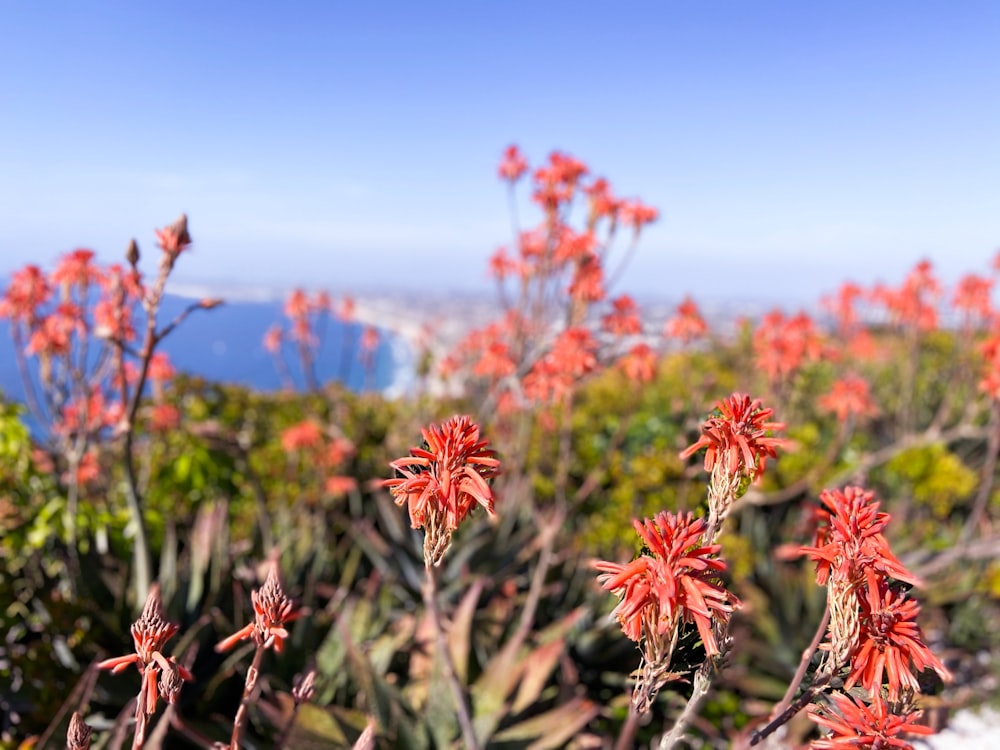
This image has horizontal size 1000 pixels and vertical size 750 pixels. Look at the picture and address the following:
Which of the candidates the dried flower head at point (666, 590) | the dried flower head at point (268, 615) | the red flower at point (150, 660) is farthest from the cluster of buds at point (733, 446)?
the red flower at point (150, 660)

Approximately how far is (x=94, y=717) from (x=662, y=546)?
6.77ft

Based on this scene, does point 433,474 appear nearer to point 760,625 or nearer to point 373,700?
point 373,700

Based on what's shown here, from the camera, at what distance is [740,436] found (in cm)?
98

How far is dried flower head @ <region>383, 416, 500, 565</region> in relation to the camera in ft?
3.13

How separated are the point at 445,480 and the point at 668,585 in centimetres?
34

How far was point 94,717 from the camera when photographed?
2037 mm

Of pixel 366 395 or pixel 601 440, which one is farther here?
pixel 366 395

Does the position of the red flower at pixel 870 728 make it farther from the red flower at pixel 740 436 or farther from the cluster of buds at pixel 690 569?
the red flower at pixel 740 436

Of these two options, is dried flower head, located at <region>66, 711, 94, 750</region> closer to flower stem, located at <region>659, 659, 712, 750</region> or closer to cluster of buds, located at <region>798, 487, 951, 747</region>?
flower stem, located at <region>659, 659, 712, 750</region>

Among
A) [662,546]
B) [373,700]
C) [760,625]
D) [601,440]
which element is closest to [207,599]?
[373,700]

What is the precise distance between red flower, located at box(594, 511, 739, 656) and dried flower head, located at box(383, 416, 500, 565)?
8.5 inches

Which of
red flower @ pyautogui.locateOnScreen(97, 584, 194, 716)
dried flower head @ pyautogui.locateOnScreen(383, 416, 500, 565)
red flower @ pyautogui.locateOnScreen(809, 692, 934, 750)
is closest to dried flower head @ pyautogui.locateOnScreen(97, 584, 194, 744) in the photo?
red flower @ pyautogui.locateOnScreen(97, 584, 194, 716)

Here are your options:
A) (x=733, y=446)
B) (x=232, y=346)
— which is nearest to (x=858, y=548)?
(x=733, y=446)

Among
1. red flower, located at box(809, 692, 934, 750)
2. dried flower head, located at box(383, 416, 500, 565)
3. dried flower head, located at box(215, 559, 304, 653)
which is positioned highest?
dried flower head, located at box(383, 416, 500, 565)
